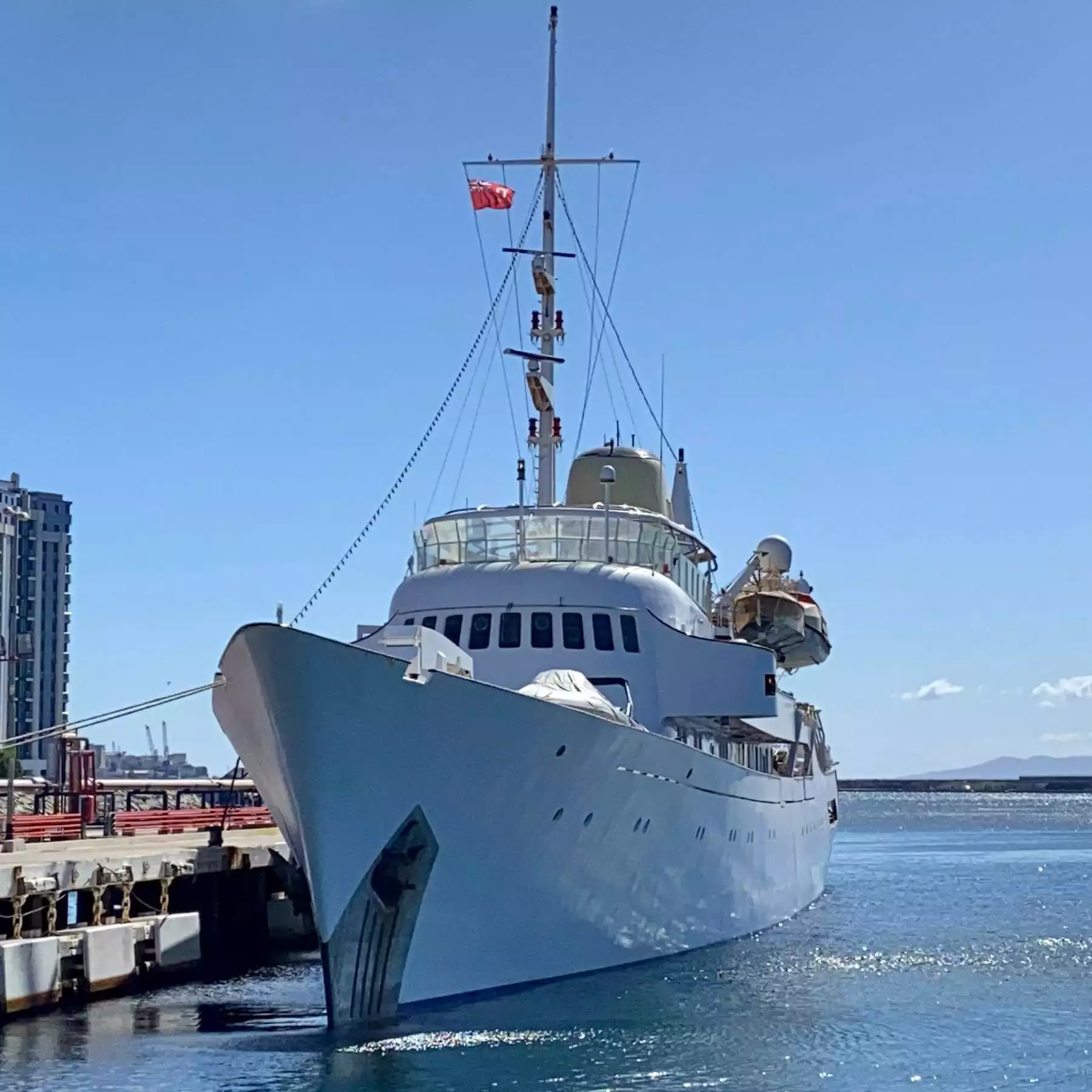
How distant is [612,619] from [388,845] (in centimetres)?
764

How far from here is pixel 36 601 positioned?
11262 cm

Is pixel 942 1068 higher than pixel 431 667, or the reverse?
pixel 431 667

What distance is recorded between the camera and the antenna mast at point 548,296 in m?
30.5

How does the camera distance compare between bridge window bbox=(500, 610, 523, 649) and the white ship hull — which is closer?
the white ship hull

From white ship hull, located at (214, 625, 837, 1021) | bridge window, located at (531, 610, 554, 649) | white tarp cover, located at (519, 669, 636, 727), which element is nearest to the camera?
white ship hull, located at (214, 625, 837, 1021)

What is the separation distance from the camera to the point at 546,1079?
658 inches

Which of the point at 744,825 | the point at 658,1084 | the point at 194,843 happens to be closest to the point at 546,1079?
the point at 658,1084

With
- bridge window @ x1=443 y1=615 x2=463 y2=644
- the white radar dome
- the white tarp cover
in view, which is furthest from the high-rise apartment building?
the white tarp cover

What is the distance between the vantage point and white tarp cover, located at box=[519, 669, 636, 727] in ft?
70.3

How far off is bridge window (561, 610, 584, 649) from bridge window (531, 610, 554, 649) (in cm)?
19

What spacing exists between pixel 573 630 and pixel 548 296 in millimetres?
8291

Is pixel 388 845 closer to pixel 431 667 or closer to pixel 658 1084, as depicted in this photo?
pixel 431 667

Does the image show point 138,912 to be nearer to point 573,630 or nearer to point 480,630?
point 480,630

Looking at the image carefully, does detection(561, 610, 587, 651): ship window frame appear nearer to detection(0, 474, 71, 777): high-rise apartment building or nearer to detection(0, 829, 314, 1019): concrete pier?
detection(0, 829, 314, 1019): concrete pier
